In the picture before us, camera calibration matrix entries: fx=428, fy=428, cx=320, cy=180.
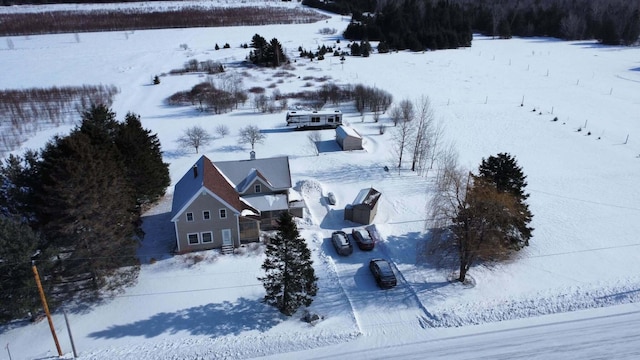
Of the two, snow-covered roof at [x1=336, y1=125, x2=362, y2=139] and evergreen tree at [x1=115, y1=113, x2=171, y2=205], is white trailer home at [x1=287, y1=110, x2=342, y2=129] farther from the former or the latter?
evergreen tree at [x1=115, y1=113, x2=171, y2=205]

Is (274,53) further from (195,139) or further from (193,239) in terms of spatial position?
(193,239)

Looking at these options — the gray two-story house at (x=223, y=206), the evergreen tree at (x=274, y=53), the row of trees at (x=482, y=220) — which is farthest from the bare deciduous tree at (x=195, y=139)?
the evergreen tree at (x=274, y=53)

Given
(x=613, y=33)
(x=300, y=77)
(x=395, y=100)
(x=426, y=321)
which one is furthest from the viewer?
(x=613, y=33)

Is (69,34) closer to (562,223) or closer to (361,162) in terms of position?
(361,162)

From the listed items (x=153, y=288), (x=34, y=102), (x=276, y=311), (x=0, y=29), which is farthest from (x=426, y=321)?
(x=0, y=29)

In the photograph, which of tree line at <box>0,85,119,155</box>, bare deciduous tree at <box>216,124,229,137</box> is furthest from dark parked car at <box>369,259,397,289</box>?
tree line at <box>0,85,119,155</box>

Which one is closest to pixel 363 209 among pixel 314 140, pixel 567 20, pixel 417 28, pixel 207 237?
pixel 207 237
